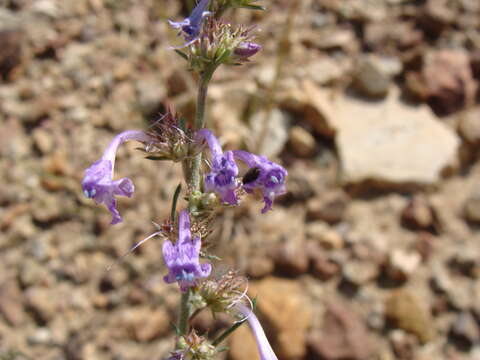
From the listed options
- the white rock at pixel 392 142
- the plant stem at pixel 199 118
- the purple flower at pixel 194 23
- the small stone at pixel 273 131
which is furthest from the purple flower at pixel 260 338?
the white rock at pixel 392 142

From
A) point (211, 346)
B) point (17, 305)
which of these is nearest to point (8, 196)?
point (17, 305)

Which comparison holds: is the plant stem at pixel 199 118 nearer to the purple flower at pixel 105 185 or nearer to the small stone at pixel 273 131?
the purple flower at pixel 105 185

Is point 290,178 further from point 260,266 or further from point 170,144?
point 170,144

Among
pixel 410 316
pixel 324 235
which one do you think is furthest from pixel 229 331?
pixel 324 235

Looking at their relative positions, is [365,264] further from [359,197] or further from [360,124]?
[360,124]

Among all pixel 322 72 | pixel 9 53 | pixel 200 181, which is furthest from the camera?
pixel 322 72
